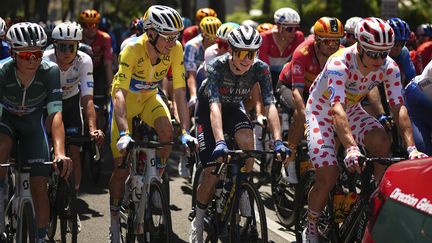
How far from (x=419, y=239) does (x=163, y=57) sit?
4.07 metres

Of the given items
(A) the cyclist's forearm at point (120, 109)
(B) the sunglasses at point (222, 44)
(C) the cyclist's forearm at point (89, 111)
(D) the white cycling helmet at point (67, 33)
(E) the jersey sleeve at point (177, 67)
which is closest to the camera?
(A) the cyclist's forearm at point (120, 109)

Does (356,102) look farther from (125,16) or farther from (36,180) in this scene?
(125,16)

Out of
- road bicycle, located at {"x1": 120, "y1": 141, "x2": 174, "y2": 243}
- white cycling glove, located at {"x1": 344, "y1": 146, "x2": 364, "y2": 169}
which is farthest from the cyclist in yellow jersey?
white cycling glove, located at {"x1": 344, "y1": 146, "x2": 364, "y2": 169}

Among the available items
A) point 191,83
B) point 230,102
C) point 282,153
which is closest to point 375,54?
point 282,153

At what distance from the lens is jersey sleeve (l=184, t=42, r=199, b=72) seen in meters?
12.0

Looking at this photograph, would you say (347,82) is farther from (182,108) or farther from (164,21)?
(164,21)

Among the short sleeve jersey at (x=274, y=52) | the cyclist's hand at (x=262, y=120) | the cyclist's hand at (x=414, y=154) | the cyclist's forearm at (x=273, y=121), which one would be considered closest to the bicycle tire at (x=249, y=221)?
the cyclist's forearm at (x=273, y=121)

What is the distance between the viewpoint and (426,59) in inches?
486

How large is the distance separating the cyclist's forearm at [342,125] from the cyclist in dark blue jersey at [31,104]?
211 cm

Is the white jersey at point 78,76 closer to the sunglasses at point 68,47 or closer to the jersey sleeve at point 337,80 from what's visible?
the sunglasses at point 68,47

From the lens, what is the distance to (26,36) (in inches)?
272

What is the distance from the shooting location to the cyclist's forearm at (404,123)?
23.1ft

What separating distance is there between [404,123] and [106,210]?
417 cm

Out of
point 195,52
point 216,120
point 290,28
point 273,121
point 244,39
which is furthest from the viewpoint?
point 195,52
